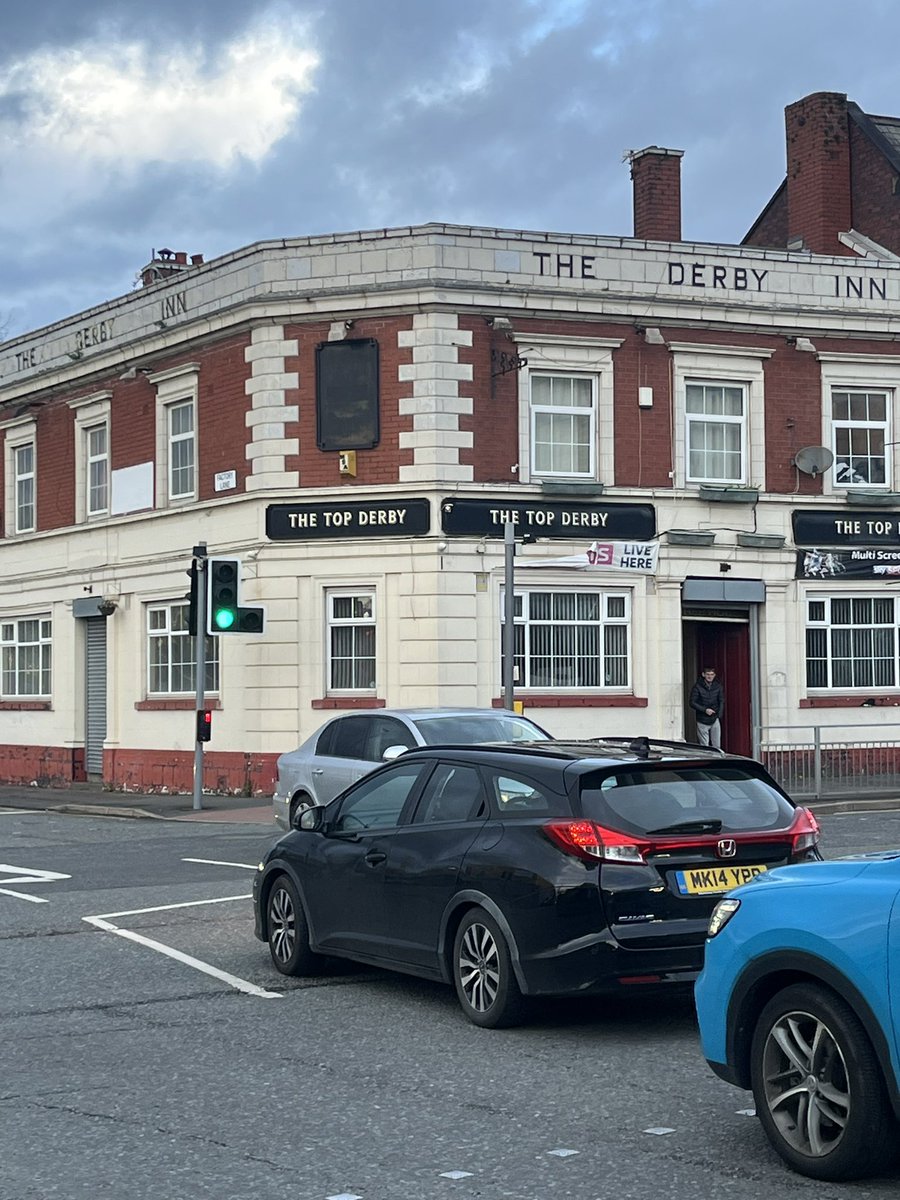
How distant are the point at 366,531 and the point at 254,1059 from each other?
61.0ft

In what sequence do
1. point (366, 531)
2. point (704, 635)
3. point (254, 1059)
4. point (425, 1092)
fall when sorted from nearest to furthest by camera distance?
point (425, 1092)
point (254, 1059)
point (366, 531)
point (704, 635)

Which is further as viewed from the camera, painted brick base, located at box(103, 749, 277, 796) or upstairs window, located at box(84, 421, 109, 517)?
upstairs window, located at box(84, 421, 109, 517)

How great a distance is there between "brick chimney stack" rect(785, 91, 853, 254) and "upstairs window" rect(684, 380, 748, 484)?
7.21 metres

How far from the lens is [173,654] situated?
29719mm

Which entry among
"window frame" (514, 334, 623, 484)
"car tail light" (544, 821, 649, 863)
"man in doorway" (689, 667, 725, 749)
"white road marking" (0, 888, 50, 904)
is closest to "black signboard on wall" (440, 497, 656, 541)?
"window frame" (514, 334, 623, 484)

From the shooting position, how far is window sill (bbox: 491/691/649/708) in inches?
1044

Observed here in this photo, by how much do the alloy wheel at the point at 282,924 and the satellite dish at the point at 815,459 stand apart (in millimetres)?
18641

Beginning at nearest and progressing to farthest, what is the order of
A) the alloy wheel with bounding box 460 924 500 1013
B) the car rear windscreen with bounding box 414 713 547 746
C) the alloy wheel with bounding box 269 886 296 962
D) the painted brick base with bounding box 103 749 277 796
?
the alloy wheel with bounding box 460 924 500 1013
the alloy wheel with bounding box 269 886 296 962
the car rear windscreen with bounding box 414 713 547 746
the painted brick base with bounding box 103 749 277 796

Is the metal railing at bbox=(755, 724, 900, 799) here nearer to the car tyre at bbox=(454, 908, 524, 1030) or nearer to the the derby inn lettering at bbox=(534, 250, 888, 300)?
the the derby inn lettering at bbox=(534, 250, 888, 300)

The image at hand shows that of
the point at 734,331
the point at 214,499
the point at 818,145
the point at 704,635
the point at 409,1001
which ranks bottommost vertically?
the point at 409,1001

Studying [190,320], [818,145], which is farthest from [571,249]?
[818,145]

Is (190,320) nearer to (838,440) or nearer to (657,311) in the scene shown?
(657,311)

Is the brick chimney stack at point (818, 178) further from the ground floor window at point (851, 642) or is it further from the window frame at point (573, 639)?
the window frame at point (573, 639)

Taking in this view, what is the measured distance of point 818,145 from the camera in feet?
111
